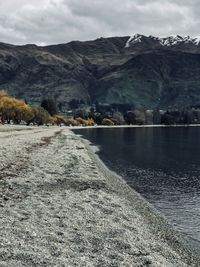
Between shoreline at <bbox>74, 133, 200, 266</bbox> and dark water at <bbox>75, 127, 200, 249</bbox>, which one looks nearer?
shoreline at <bbox>74, 133, 200, 266</bbox>

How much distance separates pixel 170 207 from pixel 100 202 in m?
9.08

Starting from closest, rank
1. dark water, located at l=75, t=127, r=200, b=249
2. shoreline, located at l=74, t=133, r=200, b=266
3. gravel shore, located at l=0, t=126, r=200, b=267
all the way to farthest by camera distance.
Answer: gravel shore, located at l=0, t=126, r=200, b=267 → shoreline, located at l=74, t=133, r=200, b=266 → dark water, located at l=75, t=127, r=200, b=249

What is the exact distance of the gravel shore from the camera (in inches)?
Result: 763

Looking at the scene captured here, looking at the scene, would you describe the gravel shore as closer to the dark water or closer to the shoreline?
the shoreline

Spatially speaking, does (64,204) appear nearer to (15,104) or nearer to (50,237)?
(50,237)

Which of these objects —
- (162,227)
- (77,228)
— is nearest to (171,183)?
(162,227)

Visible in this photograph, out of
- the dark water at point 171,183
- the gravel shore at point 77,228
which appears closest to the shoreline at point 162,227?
the gravel shore at point 77,228

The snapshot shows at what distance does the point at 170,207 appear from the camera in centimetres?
3825

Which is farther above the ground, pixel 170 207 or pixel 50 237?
pixel 50 237

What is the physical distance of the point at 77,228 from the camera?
Answer: 24234 mm

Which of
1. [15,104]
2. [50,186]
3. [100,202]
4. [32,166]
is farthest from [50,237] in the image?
[15,104]

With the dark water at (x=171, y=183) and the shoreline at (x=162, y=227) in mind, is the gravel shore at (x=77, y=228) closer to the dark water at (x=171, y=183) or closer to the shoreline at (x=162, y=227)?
the shoreline at (x=162, y=227)

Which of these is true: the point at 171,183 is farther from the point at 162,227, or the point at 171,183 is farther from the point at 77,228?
the point at 77,228

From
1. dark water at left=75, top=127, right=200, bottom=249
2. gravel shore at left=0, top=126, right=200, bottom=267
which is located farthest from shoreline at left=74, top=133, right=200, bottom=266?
dark water at left=75, top=127, right=200, bottom=249
